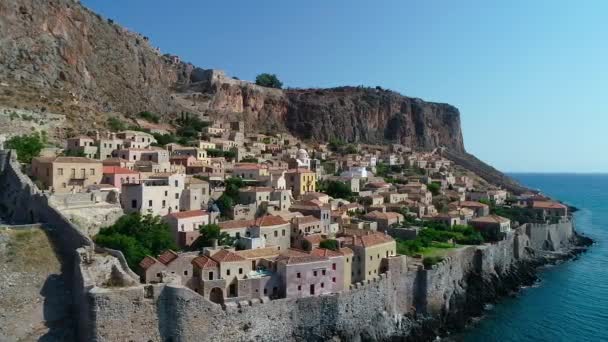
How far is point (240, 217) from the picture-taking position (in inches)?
1564

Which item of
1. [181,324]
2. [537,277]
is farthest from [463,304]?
[181,324]

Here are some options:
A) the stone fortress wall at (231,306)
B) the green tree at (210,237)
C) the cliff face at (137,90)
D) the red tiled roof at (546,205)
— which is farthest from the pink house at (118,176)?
the red tiled roof at (546,205)

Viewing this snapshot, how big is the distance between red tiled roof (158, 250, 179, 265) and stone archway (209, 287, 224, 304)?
278 cm

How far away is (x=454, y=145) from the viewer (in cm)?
15662

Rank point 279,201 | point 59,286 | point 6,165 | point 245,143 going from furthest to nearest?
point 245,143
point 279,201
point 6,165
point 59,286

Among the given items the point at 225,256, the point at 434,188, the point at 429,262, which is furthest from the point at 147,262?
the point at 434,188

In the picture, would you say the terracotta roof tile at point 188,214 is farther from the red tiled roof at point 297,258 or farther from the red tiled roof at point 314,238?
the red tiled roof at point 314,238

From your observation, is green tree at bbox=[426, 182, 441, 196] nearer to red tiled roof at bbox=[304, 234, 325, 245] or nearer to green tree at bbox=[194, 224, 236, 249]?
red tiled roof at bbox=[304, 234, 325, 245]

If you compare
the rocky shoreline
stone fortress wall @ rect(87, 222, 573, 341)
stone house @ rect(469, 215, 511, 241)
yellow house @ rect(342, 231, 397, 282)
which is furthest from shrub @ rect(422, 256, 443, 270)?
stone house @ rect(469, 215, 511, 241)

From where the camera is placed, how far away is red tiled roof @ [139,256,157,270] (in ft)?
88.4

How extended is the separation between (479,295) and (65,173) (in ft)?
110

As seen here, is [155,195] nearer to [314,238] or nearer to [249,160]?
[314,238]

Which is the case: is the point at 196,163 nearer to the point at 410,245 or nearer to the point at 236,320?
the point at 410,245

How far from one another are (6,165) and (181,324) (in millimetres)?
19931
